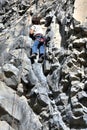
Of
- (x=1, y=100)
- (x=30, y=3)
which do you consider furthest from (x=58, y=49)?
(x=30, y=3)

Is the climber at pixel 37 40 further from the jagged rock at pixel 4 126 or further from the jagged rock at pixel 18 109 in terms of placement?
the jagged rock at pixel 4 126

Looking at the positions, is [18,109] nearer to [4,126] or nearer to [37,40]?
[4,126]

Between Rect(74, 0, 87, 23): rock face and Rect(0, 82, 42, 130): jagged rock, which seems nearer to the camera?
Rect(0, 82, 42, 130): jagged rock

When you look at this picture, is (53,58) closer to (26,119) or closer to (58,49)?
(58,49)

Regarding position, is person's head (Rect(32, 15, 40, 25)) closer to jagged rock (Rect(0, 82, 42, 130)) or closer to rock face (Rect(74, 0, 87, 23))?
rock face (Rect(74, 0, 87, 23))

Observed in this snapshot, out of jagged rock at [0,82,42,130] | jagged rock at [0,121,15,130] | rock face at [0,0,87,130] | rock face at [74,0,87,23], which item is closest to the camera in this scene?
rock face at [0,0,87,130]

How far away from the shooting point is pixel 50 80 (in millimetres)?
13422

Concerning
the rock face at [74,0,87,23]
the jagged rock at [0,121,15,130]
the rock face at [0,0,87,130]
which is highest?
the rock face at [74,0,87,23]

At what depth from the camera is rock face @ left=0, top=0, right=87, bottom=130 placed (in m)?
12.3

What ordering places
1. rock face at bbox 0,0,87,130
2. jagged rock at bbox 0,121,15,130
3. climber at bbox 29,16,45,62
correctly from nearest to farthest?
rock face at bbox 0,0,87,130 → jagged rock at bbox 0,121,15,130 → climber at bbox 29,16,45,62

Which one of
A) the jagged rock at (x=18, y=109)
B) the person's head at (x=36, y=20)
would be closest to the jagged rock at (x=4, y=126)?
the jagged rock at (x=18, y=109)

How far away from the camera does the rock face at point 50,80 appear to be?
12.3 meters

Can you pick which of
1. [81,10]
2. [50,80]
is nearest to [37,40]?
[81,10]

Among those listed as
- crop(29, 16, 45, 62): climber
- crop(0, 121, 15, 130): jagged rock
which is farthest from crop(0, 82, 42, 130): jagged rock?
crop(29, 16, 45, 62): climber
